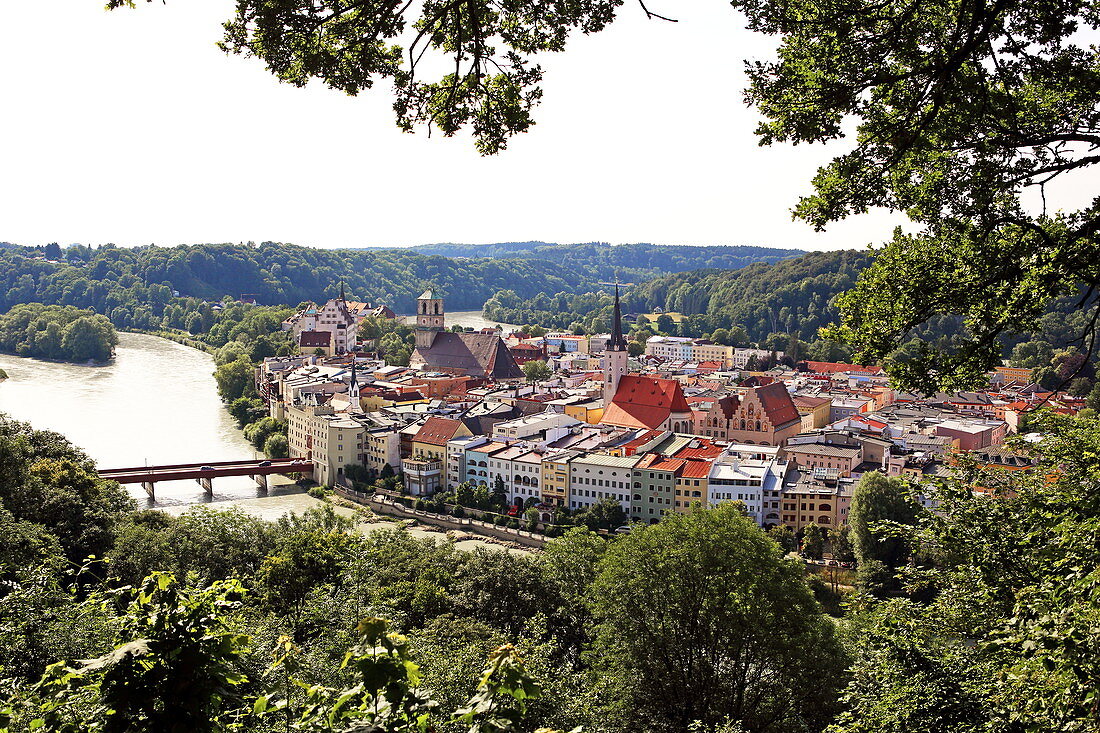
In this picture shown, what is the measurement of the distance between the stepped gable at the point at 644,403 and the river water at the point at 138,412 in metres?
11.5

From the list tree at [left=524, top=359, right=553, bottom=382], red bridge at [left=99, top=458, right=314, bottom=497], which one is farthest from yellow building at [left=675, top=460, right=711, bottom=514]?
tree at [left=524, top=359, right=553, bottom=382]

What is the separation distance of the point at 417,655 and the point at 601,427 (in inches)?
876

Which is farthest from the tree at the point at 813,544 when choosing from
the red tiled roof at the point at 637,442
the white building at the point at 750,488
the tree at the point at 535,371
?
the tree at the point at 535,371

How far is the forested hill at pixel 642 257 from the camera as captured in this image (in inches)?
5940

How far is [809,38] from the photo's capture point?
3100 millimetres

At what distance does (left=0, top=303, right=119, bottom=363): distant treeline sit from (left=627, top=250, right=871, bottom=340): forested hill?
42535 millimetres

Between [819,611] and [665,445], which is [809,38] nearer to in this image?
[819,611]

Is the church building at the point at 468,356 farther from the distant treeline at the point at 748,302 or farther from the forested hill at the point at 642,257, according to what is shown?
the forested hill at the point at 642,257

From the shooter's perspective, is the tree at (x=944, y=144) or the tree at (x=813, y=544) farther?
the tree at (x=813, y=544)

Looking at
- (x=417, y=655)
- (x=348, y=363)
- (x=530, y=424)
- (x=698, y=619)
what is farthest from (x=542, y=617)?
(x=348, y=363)

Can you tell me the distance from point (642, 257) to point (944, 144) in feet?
529

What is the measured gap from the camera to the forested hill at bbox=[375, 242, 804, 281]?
495ft

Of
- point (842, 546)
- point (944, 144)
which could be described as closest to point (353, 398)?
point (842, 546)

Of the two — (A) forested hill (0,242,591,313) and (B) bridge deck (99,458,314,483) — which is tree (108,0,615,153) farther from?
(A) forested hill (0,242,591,313)
